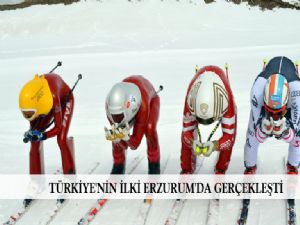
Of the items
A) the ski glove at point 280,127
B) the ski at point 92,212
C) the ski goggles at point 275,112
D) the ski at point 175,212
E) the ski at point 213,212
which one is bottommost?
the ski at point 92,212

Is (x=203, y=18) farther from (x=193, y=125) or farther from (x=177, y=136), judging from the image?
(x=193, y=125)

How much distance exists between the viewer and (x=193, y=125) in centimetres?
491

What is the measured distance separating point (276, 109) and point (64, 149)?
254 cm

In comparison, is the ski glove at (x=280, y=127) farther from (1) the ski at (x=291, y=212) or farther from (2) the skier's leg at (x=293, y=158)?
(1) the ski at (x=291, y=212)

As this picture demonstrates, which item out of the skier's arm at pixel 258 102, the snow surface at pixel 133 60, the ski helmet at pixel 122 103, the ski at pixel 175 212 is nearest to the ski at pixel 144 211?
the snow surface at pixel 133 60

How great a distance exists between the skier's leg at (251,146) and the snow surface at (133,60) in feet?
1.68

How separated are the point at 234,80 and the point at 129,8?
42.7 feet

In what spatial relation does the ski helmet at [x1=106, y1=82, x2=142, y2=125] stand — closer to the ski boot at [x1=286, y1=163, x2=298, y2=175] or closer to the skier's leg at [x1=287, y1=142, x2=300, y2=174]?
the skier's leg at [x1=287, y1=142, x2=300, y2=174]

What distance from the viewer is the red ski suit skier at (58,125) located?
5.01 meters

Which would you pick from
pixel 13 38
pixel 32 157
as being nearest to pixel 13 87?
pixel 32 157

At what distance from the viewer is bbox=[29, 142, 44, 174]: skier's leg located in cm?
532

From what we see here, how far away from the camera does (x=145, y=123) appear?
4.96m

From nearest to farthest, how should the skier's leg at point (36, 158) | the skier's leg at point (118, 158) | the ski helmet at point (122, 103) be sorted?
the ski helmet at point (122, 103) < the skier's leg at point (36, 158) < the skier's leg at point (118, 158)

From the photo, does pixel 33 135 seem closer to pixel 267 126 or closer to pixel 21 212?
pixel 21 212
